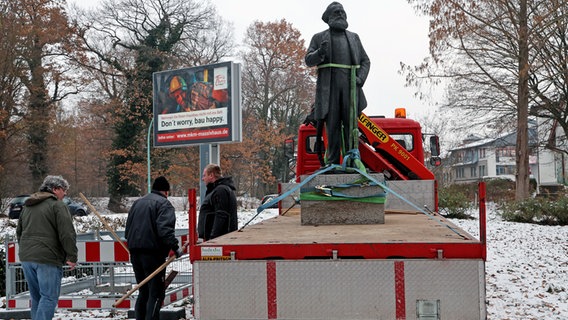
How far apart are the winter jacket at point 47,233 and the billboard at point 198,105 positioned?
525 inches

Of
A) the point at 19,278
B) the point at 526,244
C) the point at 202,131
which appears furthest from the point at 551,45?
the point at 19,278

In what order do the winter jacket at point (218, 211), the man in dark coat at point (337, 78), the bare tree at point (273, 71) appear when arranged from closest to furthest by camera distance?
1. the winter jacket at point (218, 211)
2. the man in dark coat at point (337, 78)
3. the bare tree at point (273, 71)

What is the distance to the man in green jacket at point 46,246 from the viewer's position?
6023mm

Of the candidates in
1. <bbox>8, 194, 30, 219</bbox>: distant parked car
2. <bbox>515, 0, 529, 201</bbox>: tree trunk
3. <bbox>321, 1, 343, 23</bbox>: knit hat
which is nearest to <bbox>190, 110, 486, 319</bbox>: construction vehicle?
<bbox>321, 1, 343, 23</bbox>: knit hat

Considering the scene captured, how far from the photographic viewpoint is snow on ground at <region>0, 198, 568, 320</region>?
8.05 m

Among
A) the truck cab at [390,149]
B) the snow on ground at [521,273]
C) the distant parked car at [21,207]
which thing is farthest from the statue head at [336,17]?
the distant parked car at [21,207]

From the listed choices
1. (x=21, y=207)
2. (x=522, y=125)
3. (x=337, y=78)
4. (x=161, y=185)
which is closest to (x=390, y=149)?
(x=337, y=78)

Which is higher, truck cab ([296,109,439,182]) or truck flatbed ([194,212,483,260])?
truck cab ([296,109,439,182])

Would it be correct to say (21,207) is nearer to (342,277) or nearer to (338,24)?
(338,24)

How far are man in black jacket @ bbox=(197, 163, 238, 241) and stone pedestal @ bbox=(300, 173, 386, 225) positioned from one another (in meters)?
1.00

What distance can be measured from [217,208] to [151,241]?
0.91m

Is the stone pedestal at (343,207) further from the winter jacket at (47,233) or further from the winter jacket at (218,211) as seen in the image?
the winter jacket at (47,233)

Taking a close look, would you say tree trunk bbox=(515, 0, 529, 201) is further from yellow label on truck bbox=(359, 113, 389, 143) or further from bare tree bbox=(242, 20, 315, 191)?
bare tree bbox=(242, 20, 315, 191)

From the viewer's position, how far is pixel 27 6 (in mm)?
34969
